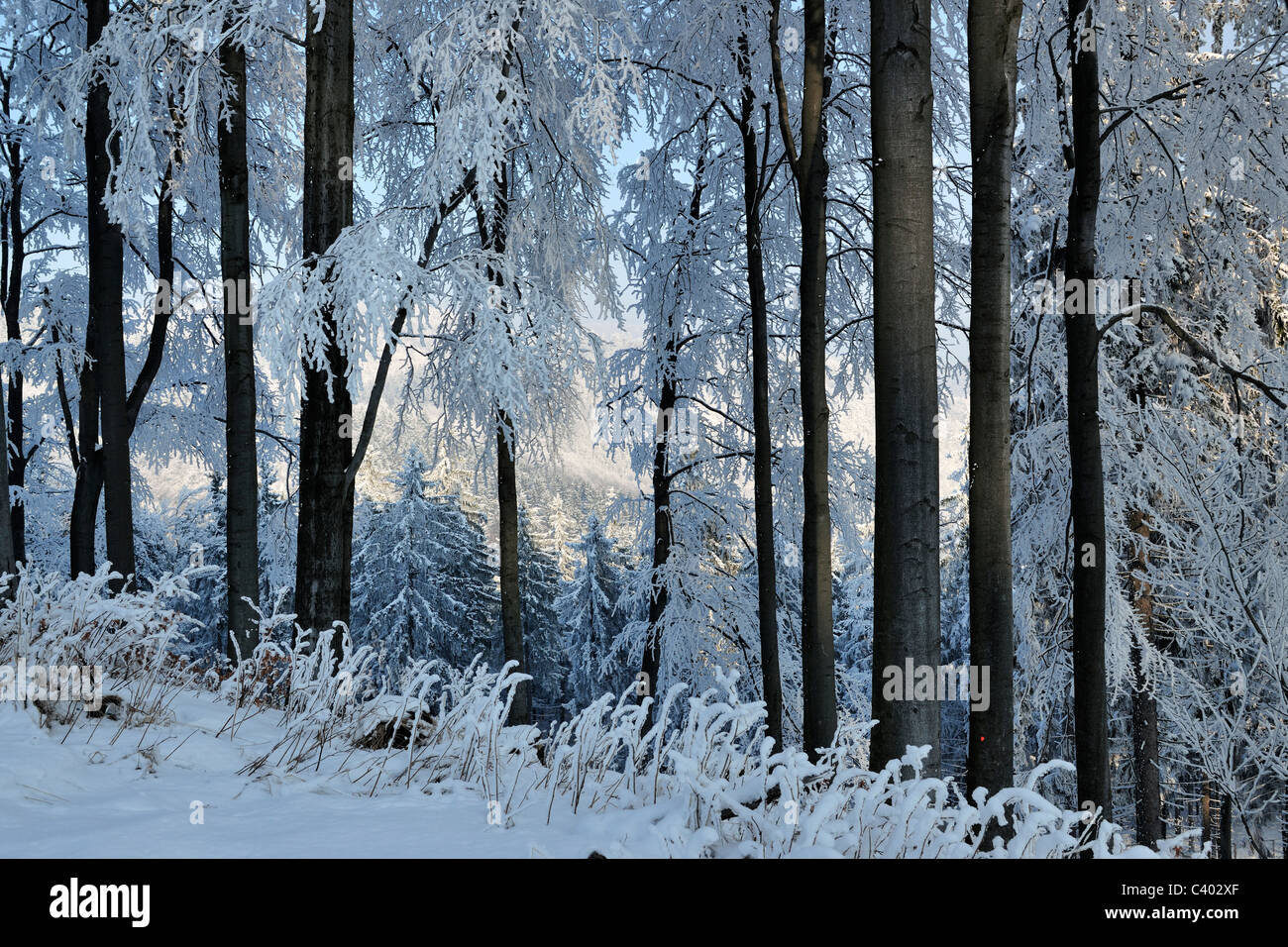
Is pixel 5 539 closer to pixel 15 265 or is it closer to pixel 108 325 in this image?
pixel 108 325

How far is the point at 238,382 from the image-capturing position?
890 centimetres

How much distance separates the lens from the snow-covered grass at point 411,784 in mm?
2730

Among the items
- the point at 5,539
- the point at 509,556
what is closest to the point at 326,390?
the point at 5,539

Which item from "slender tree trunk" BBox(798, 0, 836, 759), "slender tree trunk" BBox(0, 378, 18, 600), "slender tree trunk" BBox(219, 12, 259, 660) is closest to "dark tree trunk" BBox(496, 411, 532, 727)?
"slender tree trunk" BBox(219, 12, 259, 660)

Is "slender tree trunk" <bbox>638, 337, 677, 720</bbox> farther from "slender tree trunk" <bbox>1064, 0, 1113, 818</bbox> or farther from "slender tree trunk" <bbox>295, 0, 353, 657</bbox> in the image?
"slender tree trunk" <bbox>1064, 0, 1113, 818</bbox>

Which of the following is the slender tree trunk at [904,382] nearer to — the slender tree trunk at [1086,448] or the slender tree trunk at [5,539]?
the slender tree trunk at [1086,448]

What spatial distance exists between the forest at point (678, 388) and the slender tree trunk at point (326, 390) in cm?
3

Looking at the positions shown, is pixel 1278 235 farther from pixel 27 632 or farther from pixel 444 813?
pixel 27 632

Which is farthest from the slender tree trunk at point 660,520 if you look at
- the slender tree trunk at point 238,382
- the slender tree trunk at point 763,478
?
the slender tree trunk at point 238,382

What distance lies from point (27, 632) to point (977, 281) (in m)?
5.40

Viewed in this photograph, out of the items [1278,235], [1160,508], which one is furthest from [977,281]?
[1278,235]

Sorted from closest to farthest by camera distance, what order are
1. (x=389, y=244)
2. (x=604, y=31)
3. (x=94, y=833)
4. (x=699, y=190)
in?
(x=94, y=833) → (x=389, y=244) → (x=604, y=31) → (x=699, y=190)

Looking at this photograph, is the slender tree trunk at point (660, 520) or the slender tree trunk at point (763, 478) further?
the slender tree trunk at point (660, 520)

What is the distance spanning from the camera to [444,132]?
701 cm
